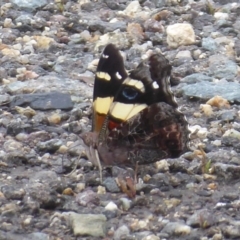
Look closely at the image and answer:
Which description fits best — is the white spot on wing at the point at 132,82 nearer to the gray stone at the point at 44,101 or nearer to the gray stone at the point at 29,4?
the gray stone at the point at 44,101

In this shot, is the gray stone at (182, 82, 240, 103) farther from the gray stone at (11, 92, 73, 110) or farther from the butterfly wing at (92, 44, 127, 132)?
the butterfly wing at (92, 44, 127, 132)

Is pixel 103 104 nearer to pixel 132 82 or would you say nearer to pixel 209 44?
pixel 132 82

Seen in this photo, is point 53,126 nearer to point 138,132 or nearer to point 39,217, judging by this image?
point 138,132

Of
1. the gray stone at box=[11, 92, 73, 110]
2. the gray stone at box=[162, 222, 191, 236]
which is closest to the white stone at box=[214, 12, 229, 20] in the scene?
the gray stone at box=[11, 92, 73, 110]

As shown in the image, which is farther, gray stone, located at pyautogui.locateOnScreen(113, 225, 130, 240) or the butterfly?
the butterfly

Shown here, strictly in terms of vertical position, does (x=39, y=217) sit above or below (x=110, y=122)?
below

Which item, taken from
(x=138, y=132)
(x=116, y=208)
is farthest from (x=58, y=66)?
(x=116, y=208)

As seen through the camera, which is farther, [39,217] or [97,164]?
[97,164]
